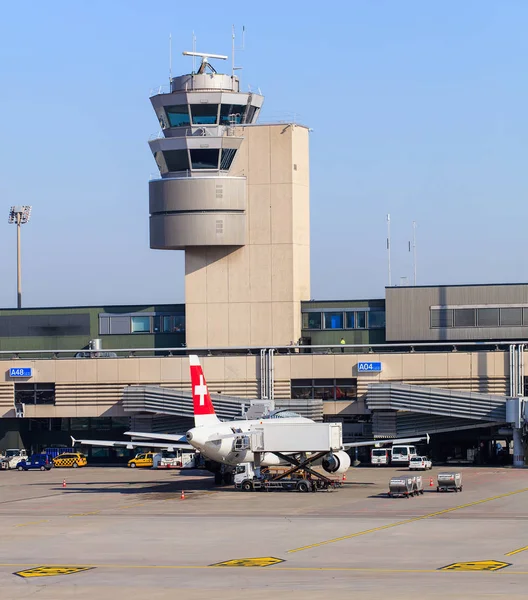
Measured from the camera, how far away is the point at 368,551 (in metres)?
46.6

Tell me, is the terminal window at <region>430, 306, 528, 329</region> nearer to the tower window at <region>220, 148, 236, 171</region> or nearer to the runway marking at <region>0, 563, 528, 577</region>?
the tower window at <region>220, 148, 236, 171</region>

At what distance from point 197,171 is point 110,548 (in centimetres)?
6388

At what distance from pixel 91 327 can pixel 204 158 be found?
2236cm

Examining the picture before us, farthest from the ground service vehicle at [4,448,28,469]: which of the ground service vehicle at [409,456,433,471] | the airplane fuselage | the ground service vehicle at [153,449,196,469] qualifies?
the ground service vehicle at [409,456,433,471]

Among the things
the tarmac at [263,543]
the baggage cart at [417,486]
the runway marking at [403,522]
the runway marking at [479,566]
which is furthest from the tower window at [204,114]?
the runway marking at [479,566]

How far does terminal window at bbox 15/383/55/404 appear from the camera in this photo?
358 ft

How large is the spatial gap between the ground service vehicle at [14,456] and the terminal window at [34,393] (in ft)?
16.4

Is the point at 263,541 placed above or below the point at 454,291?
below

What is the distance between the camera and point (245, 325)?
4328 inches

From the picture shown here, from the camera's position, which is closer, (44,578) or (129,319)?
(44,578)

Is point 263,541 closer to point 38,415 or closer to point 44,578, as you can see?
point 44,578

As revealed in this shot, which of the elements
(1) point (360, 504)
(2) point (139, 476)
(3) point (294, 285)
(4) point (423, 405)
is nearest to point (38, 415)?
(2) point (139, 476)

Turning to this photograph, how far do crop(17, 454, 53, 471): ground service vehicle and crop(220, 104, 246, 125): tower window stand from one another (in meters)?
36.4

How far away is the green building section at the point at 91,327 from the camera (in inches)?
4525
